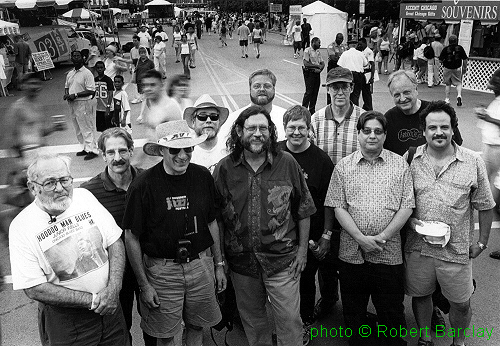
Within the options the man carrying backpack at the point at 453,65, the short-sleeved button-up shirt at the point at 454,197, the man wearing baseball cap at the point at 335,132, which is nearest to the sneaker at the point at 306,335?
the man wearing baseball cap at the point at 335,132

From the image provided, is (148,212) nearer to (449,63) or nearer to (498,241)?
(498,241)

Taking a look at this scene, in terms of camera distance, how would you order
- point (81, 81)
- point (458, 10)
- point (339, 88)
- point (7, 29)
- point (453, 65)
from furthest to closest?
point (7, 29), point (458, 10), point (453, 65), point (81, 81), point (339, 88)

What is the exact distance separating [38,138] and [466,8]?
47.4 ft

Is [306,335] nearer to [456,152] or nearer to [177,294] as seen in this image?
[177,294]

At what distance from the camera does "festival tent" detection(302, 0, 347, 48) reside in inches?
1155

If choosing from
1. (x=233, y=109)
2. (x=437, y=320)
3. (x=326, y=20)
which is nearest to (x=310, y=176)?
(x=437, y=320)

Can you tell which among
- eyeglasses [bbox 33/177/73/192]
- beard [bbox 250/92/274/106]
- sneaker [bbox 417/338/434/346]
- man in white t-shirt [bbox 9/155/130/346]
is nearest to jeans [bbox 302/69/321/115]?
beard [bbox 250/92/274/106]

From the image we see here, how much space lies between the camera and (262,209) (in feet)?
10.9

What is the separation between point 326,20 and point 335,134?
2720 centimetres

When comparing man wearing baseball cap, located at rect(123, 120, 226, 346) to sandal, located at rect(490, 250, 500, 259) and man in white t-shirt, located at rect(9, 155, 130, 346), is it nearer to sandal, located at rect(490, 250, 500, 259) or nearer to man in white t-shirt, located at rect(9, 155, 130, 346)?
man in white t-shirt, located at rect(9, 155, 130, 346)

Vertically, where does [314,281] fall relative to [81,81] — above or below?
below

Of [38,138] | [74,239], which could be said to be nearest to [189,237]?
[74,239]

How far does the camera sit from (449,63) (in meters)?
13.2

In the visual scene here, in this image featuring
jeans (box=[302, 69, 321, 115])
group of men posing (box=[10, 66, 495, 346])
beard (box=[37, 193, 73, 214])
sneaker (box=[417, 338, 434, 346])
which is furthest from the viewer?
jeans (box=[302, 69, 321, 115])
